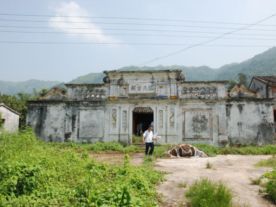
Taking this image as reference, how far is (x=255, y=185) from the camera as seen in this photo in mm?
8602

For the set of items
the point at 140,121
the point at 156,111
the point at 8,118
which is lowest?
the point at 140,121

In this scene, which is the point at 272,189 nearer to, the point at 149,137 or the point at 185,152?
the point at 149,137

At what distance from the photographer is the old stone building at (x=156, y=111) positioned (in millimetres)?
20031

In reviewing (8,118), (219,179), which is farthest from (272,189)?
(8,118)

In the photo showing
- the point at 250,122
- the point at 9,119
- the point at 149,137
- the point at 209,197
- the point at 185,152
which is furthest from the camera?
the point at 9,119

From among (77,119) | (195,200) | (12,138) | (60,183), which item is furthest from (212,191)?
(77,119)

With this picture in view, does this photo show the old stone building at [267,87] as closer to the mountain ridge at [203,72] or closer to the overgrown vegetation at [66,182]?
the overgrown vegetation at [66,182]

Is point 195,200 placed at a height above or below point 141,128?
below

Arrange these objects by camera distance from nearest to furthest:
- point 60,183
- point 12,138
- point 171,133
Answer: point 60,183 < point 12,138 < point 171,133

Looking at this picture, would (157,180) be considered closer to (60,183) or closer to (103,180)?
(103,180)

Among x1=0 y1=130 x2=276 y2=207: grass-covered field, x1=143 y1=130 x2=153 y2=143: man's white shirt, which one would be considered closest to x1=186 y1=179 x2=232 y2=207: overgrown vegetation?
x1=0 y1=130 x2=276 y2=207: grass-covered field

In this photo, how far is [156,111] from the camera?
20.5 metres

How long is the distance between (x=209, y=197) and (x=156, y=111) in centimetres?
1400

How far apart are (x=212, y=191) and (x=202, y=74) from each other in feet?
339
